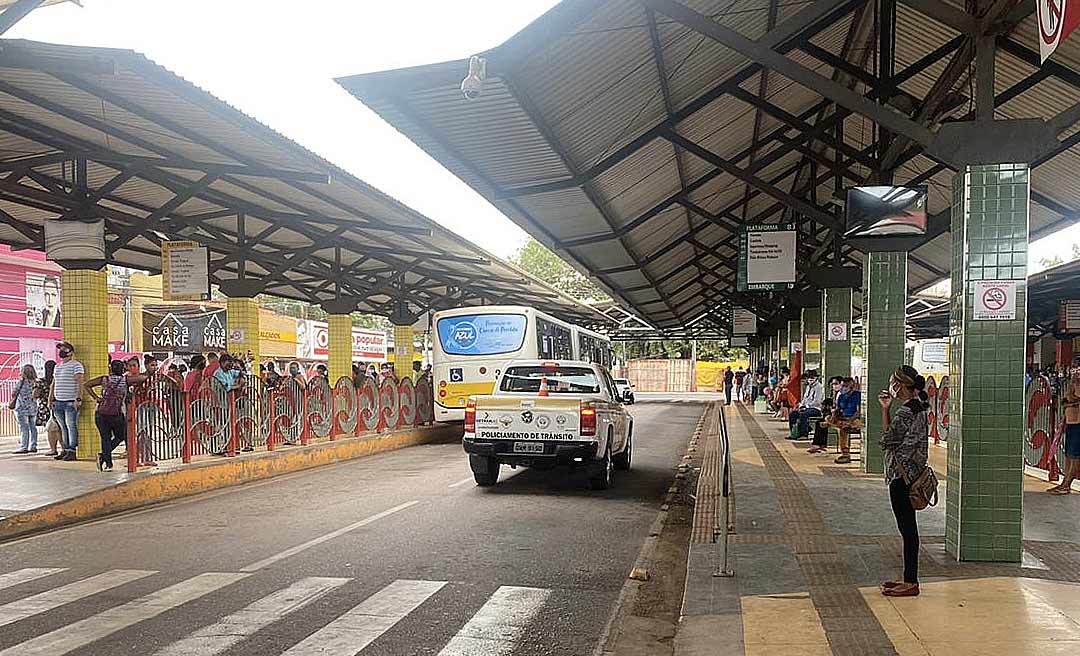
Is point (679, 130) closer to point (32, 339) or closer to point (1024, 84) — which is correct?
point (1024, 84)

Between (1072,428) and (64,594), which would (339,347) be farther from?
(64,594)

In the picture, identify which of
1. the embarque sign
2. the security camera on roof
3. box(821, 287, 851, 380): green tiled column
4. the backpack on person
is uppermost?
the security camera on roof

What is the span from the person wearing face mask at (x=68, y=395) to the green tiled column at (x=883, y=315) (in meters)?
12.7

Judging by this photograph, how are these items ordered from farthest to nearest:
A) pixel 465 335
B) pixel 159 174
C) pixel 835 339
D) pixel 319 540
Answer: pixel 465 335, pixel 835 339, pixel 159 174, pixel 319 540

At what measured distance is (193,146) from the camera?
13.6 m

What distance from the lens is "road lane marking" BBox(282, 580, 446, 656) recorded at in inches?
245

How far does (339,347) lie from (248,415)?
457 inches

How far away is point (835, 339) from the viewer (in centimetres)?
2039

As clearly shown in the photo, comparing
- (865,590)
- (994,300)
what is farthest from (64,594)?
(994,300)

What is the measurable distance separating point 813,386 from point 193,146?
49.0 feet

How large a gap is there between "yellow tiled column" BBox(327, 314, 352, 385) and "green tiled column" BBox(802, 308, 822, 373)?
1348 cm

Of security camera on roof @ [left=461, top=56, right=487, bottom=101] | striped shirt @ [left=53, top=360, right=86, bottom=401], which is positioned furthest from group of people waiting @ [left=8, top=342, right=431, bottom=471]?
security camera on roof @ [left=461, top=56, right=487, bottom=101]

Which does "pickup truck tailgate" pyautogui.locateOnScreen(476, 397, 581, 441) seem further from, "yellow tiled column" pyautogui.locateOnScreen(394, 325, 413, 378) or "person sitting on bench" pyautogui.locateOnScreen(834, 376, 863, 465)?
"yellow tiled column" pyautogui.locateOnScreen(394, 325, 413, 378)

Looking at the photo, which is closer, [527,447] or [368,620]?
[368,620]
